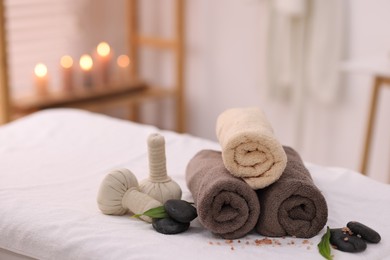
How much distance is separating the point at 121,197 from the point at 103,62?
1625 mm

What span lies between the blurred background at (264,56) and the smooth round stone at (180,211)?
1.22 meters

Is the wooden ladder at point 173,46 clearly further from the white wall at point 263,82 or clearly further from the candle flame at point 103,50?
the candle flame at point 103,50

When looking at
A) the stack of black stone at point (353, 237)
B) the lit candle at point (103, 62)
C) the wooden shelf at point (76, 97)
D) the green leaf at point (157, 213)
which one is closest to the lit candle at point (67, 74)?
the wooden shelf at point (76, 97)

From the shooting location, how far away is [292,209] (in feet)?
4.40

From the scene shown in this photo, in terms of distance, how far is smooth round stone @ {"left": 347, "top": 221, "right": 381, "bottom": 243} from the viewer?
130cm

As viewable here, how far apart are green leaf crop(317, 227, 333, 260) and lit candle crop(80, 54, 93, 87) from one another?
1815 mm

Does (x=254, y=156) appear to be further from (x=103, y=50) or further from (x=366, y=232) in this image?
(x=103, y=50)

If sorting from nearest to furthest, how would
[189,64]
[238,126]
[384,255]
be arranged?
[384,255] → [238,126] → [189,64]

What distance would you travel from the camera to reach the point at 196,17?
330cm

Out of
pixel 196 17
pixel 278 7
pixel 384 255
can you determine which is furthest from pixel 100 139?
pixel 196 17

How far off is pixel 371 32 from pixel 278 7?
40 cm

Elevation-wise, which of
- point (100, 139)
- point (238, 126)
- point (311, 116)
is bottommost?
point (311, 116)

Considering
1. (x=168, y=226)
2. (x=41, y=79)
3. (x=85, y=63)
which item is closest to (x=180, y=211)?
(x=168, y=226)

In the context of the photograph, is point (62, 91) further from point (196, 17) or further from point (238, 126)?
point (238, 126)
